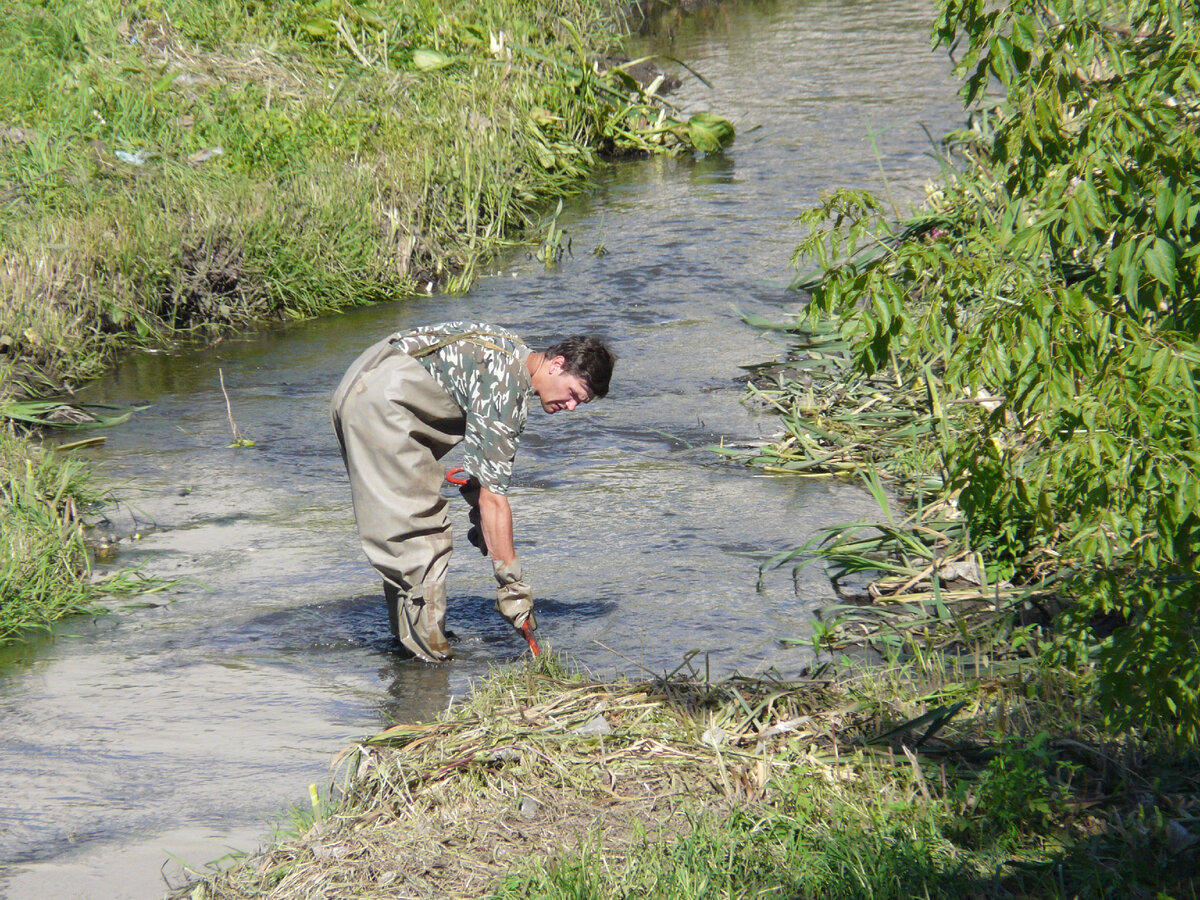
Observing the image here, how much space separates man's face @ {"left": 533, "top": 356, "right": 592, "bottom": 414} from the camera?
175 inches

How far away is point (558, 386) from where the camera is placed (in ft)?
14.7

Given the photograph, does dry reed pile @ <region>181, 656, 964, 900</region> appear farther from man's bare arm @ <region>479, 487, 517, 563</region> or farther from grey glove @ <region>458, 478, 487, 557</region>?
grey glove @ <region>458, 478, 487, 557</region>

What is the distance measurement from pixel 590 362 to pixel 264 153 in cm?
690

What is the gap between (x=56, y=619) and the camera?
495 cm

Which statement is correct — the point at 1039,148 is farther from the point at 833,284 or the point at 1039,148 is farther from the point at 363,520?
the point at 363,520

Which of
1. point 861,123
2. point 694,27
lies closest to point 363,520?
point 861,123

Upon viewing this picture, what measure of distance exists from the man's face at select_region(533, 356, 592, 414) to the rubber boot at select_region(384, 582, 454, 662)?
0.82m

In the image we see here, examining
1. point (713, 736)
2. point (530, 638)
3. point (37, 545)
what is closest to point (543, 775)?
point (713, 736)

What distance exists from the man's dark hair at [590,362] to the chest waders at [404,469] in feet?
0.69

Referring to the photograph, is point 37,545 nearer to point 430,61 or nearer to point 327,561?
point 327,561

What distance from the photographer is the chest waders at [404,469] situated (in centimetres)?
459

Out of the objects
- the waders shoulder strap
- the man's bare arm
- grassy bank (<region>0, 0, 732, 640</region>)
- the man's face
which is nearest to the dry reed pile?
the man's bare arm

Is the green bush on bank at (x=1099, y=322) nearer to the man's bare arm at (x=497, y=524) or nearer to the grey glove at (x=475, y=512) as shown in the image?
the man's bare arm at (x=497, y=524)

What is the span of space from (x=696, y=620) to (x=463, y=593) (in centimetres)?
102
